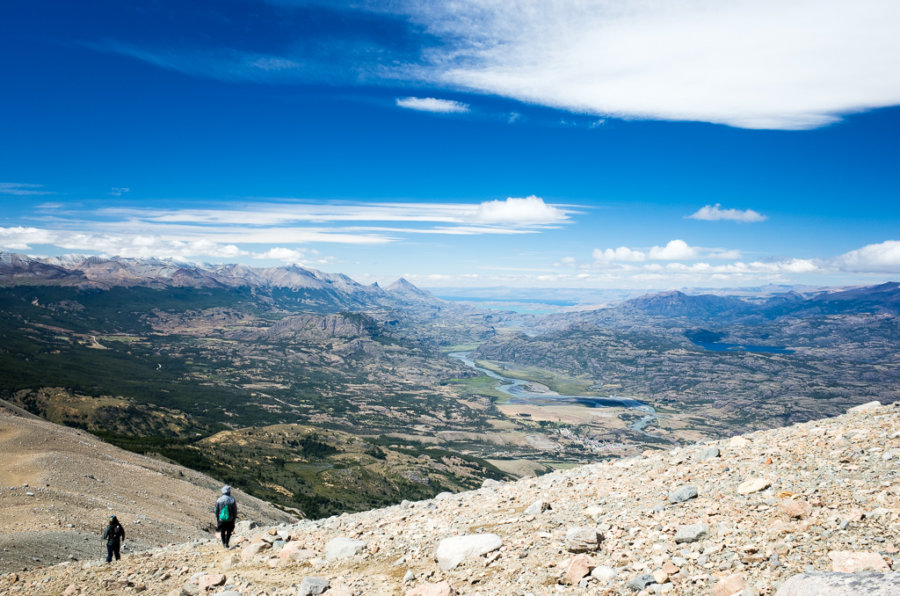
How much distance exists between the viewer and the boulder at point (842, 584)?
965cm

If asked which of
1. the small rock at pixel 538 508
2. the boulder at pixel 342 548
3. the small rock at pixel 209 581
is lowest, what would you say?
the small rock at pixel 209 581

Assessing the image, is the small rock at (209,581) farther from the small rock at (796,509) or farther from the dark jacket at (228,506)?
the small rock at (796,509)

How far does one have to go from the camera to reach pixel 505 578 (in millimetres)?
15102

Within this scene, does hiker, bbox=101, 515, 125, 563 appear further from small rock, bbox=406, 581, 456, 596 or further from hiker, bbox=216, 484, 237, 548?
small rock, bbox=406, 581, 456, 596

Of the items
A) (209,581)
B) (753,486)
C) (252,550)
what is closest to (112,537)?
(252,550)

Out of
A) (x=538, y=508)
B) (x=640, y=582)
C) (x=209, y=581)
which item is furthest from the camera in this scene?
(x=538, y=508)

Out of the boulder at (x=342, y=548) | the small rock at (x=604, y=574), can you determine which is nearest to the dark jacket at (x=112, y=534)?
the boulder at (x=342, y=548)

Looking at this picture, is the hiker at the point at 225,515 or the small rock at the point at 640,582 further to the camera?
the hiker at the point at 225,515

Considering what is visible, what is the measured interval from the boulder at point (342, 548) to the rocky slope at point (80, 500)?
21.5 metres

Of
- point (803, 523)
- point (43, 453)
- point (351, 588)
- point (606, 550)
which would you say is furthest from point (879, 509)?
point (43, 453)

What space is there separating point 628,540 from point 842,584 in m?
6.45

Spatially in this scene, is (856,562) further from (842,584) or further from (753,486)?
(753,486)

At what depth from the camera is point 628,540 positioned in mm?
15672

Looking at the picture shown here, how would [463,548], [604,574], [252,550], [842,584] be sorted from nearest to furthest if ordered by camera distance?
[842,584]
[604,574]
[463,548]
[252,550]
